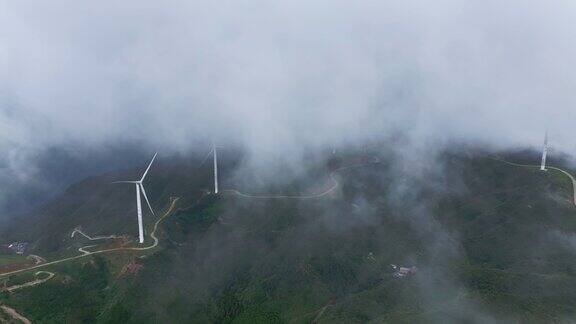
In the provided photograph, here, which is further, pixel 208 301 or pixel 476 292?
pixel 208 301

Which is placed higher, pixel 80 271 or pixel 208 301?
pixel 80 271

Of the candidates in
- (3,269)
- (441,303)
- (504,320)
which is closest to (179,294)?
(3,269)

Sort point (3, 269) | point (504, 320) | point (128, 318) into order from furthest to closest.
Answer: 1. point (3, 269)
2. point (128, 318)
3. point (504, 320)

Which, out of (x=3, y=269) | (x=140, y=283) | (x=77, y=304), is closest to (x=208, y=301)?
(x=140, y=283)

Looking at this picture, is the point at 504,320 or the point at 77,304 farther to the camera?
the point at 77,304

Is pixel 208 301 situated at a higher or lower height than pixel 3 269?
lower

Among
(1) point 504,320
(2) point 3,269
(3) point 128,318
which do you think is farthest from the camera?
(2) point 3,269

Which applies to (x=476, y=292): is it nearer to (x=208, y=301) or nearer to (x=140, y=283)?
(x=208, y=301)

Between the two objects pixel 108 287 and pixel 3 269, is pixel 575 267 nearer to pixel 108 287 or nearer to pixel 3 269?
pixel 108 287
